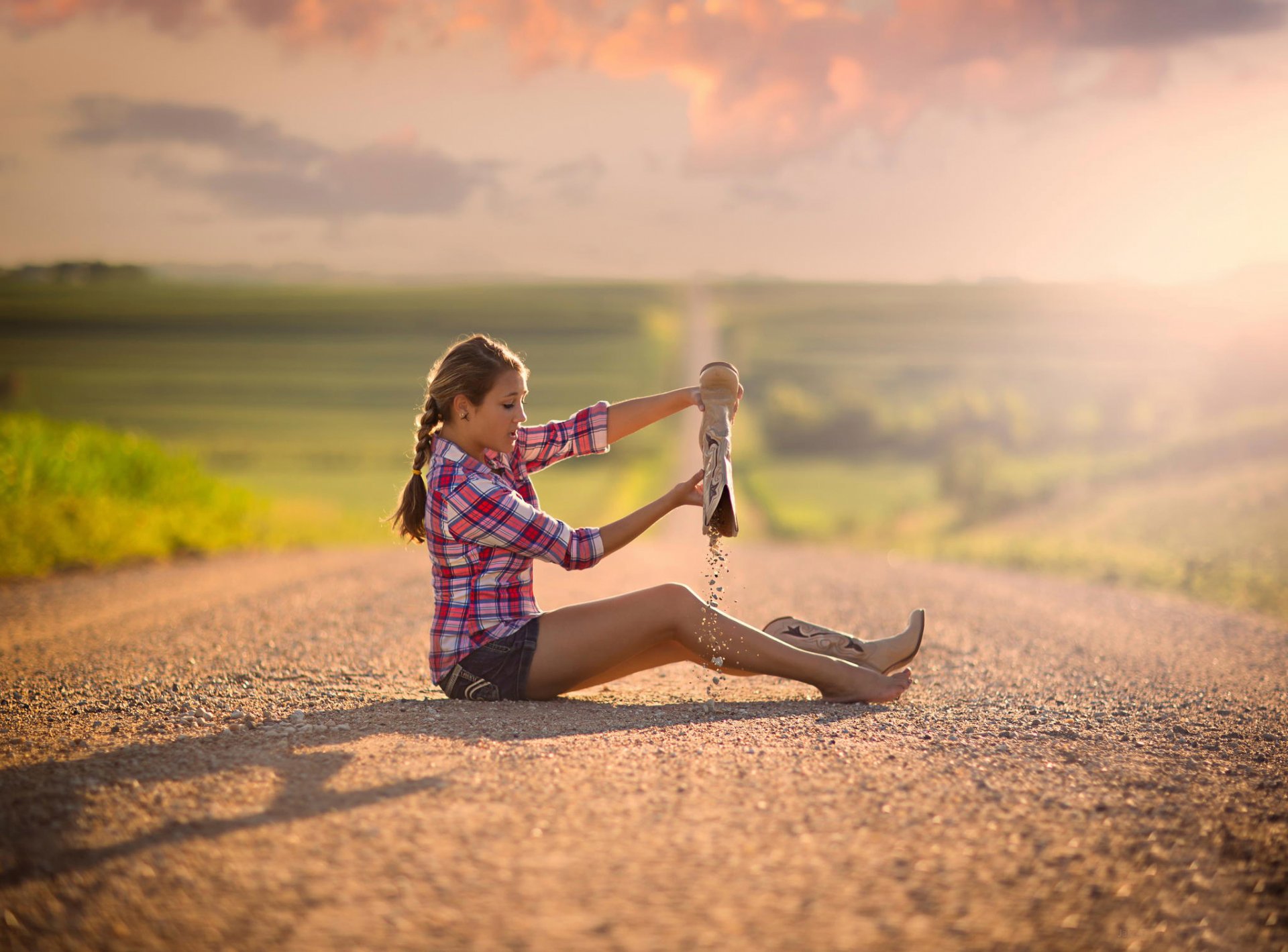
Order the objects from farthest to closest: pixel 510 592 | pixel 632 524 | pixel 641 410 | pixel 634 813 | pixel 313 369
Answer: pixel 313 369 < pixel 641 410 < pixel 510 592 < pixel 632 524 < pixel 634 813

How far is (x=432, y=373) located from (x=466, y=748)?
173 cm

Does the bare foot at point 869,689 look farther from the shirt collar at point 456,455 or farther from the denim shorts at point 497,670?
the shirt collar at point 456,455

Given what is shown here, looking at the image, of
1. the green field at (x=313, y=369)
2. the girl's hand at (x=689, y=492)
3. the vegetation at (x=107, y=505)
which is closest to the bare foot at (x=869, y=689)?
the girl's hand at (x=689, y=492)

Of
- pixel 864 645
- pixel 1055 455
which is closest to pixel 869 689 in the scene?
pixel 864 645

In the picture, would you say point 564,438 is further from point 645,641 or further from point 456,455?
point 645,641

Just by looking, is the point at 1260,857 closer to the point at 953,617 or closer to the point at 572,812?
the point at 572,812

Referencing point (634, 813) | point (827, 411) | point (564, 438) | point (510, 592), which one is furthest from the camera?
point (827, 411)

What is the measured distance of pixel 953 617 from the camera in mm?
7930

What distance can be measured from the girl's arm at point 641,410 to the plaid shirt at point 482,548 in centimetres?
59

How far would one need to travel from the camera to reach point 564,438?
16.2 ft

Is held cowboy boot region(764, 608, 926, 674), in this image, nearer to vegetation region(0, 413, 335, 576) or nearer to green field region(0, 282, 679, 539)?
green field region(0, 282, 679, 539)

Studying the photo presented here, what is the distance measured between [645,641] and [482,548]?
2.78 feet

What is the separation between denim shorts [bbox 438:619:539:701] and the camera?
4.45 meters

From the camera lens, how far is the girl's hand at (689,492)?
4.47m
